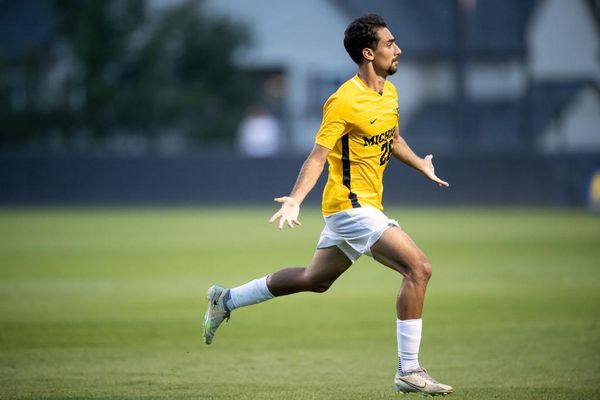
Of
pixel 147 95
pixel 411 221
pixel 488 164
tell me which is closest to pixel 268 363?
pixel 411 221

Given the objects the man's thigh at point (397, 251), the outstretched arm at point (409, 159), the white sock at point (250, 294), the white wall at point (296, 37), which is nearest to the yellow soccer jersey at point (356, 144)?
the man's thigh at point (397, 251)

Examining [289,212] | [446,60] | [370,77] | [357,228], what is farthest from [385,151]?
[446,60]

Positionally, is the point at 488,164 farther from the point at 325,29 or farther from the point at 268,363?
the point at 268,363

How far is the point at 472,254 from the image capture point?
1819 cm

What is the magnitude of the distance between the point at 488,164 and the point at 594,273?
46.5 ft

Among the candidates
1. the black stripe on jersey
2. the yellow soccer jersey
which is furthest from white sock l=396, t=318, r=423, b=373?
the black stripe on jersey

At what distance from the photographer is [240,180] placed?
30438 mm

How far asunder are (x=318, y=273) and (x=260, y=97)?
3527 centimetres

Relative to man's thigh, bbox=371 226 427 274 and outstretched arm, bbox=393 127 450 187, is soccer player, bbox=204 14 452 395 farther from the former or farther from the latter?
outstretched arm, bbox=393 127 450 187

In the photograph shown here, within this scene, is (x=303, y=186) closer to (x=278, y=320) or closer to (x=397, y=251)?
(x=397, y=251)

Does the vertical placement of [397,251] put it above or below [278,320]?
above

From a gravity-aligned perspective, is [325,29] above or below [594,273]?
above

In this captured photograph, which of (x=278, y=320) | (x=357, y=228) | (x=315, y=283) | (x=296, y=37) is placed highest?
(x=296, y=37)

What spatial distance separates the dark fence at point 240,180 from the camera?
29391 millimetres
